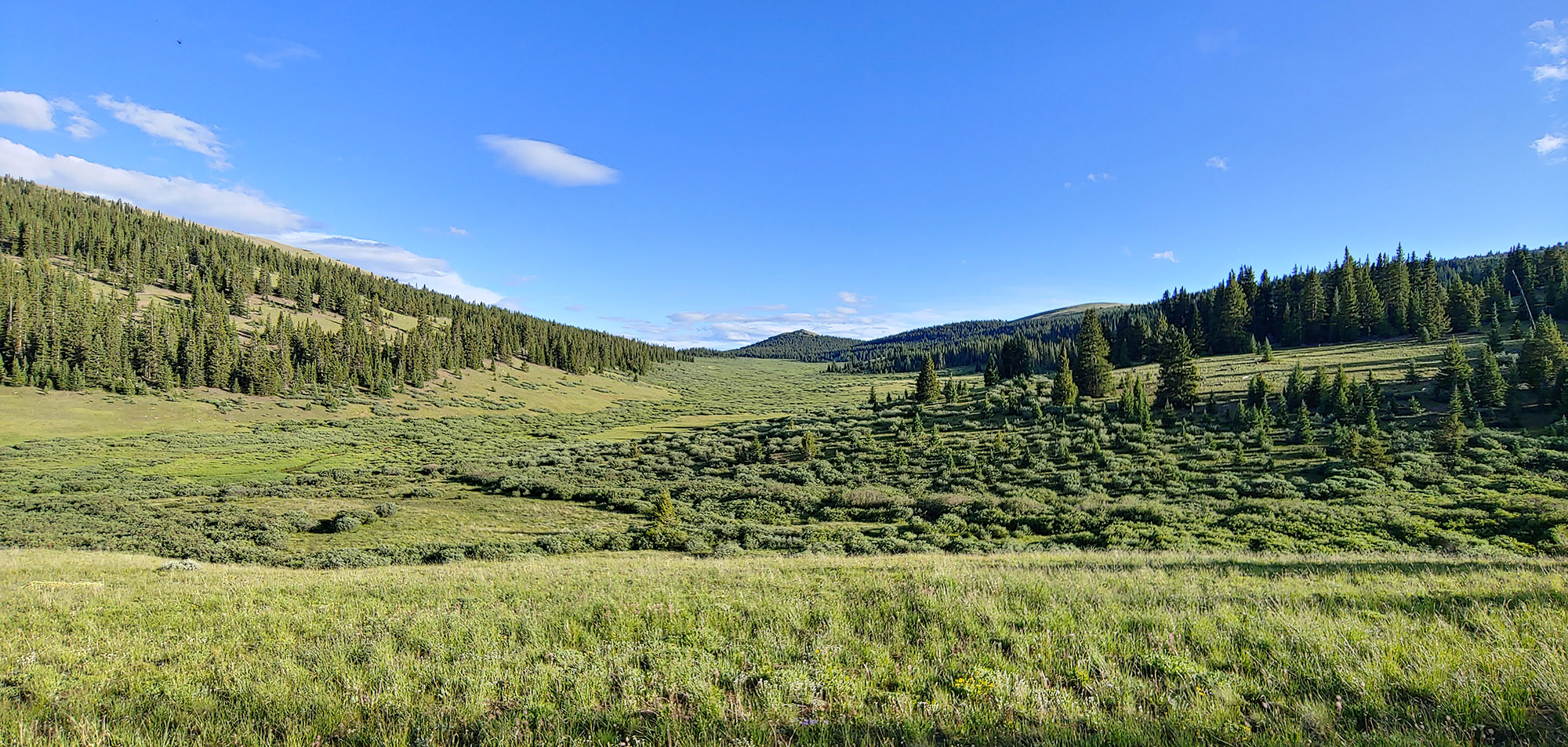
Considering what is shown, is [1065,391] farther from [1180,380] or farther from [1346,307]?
[1346,307]

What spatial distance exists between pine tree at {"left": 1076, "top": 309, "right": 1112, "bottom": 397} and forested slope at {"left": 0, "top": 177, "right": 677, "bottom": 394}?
376ft

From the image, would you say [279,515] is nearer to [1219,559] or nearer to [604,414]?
[1219,559]

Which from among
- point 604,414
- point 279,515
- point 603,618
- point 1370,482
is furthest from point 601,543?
point 604,414

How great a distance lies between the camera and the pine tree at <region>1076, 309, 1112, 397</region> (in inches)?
2537

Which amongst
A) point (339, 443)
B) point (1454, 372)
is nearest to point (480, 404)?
point (339, 443)

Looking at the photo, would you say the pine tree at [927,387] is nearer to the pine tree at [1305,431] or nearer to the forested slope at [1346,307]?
the forested slope at [1346,307]

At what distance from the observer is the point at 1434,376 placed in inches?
2037

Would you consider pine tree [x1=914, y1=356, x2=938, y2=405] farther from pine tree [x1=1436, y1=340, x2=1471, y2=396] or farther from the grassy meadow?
pine tree [x1=1436, y1=340, x2=1471, y2=396]

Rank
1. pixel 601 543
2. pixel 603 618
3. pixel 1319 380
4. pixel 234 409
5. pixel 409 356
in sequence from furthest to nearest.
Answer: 1. pixel 409 356
2. pixel 234 409
3. pixel 1319 380
4. pixel 601 543
5. pixel 603 618

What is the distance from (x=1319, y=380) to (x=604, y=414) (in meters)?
95.5

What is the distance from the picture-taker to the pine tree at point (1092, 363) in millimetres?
64438

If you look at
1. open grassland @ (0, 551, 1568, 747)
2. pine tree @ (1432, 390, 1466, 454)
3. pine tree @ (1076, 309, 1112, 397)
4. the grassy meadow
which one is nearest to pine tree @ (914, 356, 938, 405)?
pine tree @ (1076, 309, 1112, 397)

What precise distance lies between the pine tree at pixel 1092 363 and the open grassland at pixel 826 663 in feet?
196

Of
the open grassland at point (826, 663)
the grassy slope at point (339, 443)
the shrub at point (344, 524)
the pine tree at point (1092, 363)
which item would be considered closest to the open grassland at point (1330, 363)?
the pine tree at point (1092, 363)
